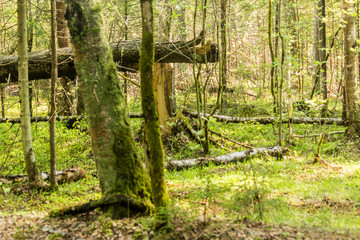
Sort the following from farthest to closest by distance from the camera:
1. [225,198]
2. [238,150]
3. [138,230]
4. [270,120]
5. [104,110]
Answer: [270,120]
[238,150]
[104,110]
[225,198]
[138,230]

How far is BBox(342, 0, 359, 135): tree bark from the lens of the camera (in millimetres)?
10102

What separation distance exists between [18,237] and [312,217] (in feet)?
13.9

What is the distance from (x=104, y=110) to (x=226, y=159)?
5.36m

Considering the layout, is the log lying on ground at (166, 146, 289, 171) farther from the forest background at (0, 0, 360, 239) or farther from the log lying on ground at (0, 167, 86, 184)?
the log lying on ground at (0, 167, 86, 184)

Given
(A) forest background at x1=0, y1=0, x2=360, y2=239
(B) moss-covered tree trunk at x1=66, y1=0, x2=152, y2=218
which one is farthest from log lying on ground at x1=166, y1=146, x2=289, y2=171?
(B) moss-covered tree trunk at x1=66, y1=0, x2=152, y2=218

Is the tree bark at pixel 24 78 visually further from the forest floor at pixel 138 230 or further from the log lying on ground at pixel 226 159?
the log lying on ground at pixel 226 159

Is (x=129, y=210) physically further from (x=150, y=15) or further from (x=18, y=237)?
(x=150, y=15)

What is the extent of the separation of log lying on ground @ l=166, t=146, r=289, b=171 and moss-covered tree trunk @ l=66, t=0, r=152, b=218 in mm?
4047

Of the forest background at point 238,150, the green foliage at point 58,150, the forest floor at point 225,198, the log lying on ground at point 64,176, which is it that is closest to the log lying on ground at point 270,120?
the forest background at point 238,150

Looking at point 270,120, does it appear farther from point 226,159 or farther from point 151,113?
point 151,113

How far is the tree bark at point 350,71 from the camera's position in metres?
10.1

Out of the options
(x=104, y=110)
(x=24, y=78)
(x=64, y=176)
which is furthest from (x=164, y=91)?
(x=104, y=110)

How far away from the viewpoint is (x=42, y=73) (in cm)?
1034

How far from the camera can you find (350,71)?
1025 cm
